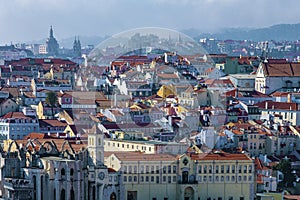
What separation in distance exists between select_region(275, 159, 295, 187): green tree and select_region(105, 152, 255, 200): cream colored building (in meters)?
2.02

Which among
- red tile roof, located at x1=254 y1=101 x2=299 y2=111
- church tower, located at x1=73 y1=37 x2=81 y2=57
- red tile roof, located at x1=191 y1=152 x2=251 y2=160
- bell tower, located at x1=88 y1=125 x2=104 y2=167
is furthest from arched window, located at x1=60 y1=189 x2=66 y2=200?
church tower, located at x1=73 y1=37 x2=81 y2=57

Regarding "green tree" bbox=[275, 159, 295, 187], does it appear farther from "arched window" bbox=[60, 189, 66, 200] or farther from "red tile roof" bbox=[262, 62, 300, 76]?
"red tile roof" bbox=[262, 62, 300, 76]

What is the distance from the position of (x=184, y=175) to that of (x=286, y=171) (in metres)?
3.38

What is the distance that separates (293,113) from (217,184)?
8563 millimetres

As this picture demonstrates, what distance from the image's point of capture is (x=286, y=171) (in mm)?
18516

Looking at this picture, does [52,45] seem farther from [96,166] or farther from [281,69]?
[96,166]

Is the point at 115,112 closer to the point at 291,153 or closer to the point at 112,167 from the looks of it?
the point at 112,167

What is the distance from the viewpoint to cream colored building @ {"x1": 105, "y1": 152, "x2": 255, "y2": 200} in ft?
49.4

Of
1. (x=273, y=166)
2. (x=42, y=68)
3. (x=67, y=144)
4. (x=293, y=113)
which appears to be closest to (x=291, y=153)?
(x=273, y=166)

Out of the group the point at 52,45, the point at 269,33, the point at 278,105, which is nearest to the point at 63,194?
the point at 278,105

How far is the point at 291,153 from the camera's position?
20578 mm

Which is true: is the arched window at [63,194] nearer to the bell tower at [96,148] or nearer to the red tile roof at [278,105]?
the bell tower at [96,148]

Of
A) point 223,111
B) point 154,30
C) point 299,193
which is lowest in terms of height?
point 299,193

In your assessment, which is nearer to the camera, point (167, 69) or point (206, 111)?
point (206, 111)
